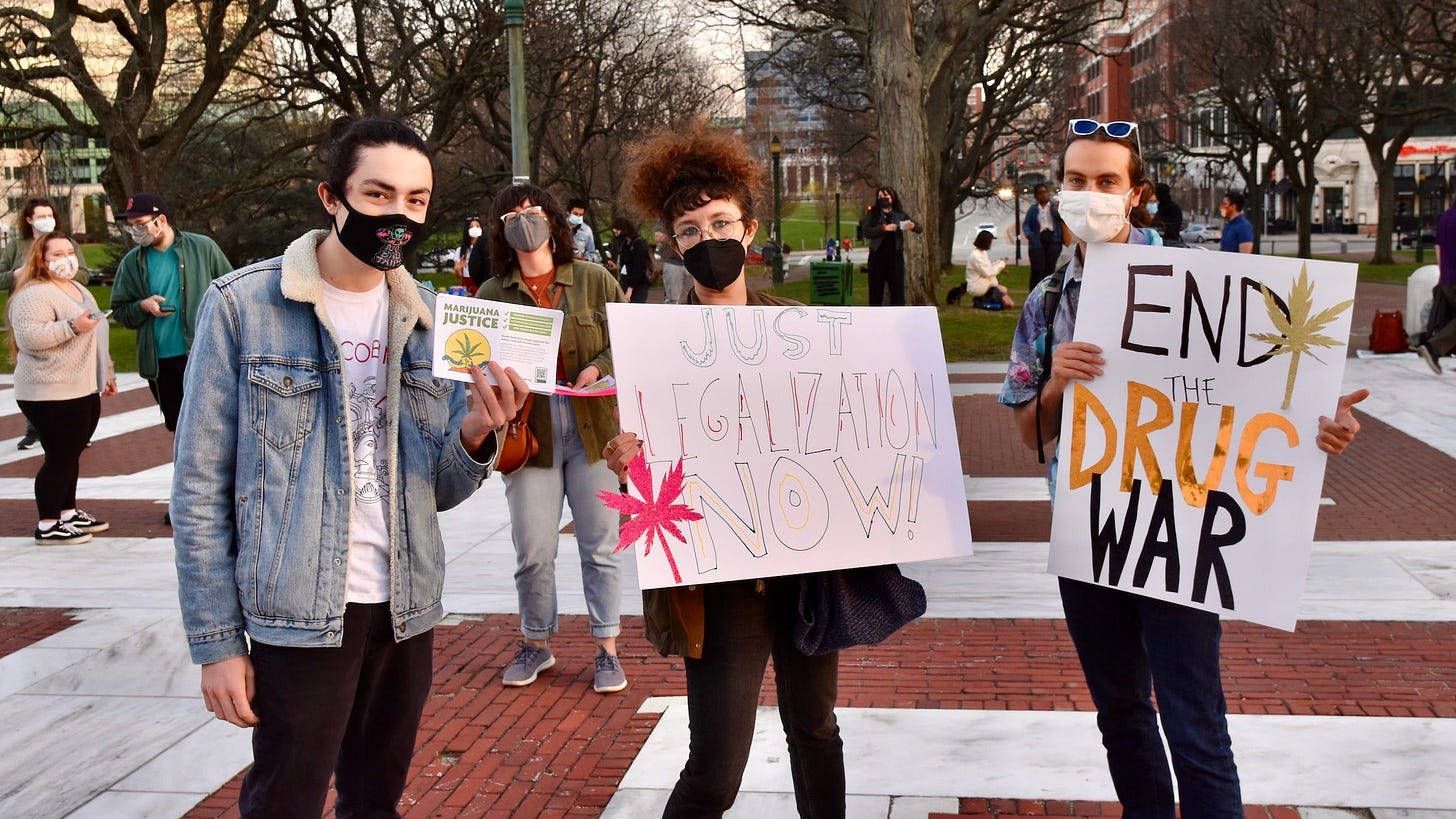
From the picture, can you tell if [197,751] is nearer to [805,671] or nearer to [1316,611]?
[805,671]

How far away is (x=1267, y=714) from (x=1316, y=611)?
4.64 feet

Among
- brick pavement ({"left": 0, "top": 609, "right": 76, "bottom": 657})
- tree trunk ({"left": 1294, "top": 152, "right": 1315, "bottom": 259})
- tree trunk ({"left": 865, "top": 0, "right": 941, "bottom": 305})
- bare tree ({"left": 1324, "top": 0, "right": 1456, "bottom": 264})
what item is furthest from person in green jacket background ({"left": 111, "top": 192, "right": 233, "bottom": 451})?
tree trunk ({"left": 1294, "top": 152, "right": 1315, "bottom": 259})

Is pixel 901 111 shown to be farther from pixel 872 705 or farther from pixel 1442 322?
pixel 872 705

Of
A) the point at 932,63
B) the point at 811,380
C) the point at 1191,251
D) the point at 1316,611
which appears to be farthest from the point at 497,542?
the point at 932,63

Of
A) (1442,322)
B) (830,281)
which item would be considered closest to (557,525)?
(1442,322)

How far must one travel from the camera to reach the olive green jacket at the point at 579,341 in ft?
15.6

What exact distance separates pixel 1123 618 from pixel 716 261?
1298 mm

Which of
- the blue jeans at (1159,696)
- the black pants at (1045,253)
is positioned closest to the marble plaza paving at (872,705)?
the blue jeans at (1159,696)

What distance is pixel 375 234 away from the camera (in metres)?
2.73

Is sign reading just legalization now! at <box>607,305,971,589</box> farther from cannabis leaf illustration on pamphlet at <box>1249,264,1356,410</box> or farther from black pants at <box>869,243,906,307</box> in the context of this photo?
black pants at <box>869,243,906,307</box>

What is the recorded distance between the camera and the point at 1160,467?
3.07 meters

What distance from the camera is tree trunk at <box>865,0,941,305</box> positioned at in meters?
19.0

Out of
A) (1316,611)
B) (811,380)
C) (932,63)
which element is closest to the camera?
(811,380)

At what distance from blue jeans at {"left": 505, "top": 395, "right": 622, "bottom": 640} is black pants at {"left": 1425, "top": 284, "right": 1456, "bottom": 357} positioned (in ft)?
34.0
